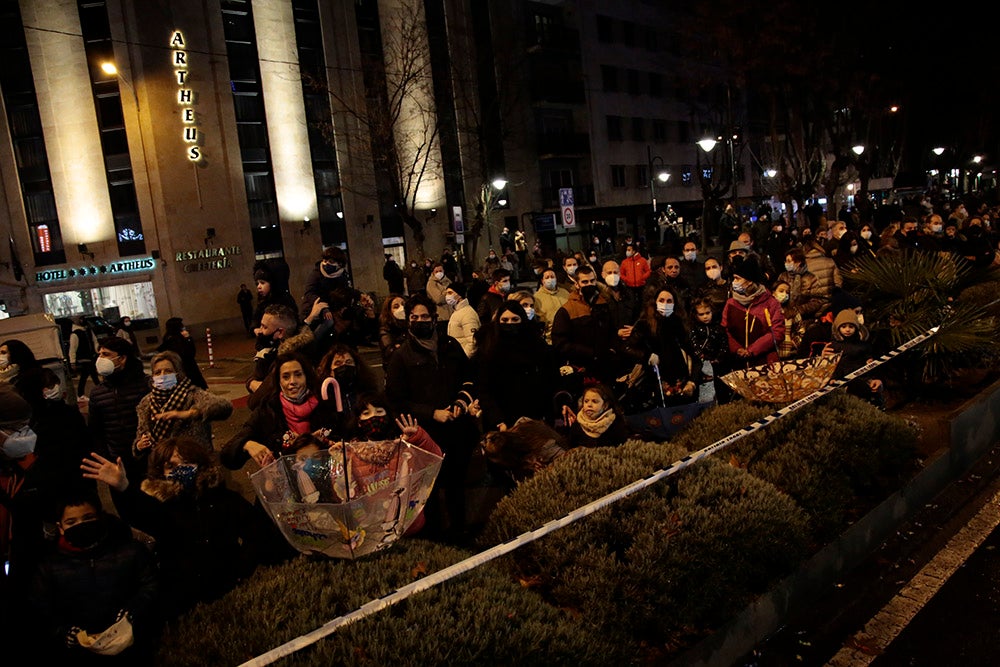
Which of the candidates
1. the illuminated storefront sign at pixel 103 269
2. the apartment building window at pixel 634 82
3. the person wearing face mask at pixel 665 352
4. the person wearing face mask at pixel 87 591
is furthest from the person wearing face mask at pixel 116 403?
the apartment building window at pixel 634 82

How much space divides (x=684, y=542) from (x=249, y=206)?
27.4m

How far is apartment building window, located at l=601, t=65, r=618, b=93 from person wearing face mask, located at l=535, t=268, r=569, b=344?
→ 38099mm

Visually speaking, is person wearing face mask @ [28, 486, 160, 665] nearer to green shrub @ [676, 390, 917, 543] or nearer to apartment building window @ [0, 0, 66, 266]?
green shrub @ [676, 390, 917, 543]

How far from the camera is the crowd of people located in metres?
3.31

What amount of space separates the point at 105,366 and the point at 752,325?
223 inches

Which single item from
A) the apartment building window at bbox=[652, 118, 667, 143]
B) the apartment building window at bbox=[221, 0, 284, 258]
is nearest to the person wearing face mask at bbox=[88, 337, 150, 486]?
the apartment building window at bbox=[221, 0, 284, 258]

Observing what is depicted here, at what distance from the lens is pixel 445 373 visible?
5.57m

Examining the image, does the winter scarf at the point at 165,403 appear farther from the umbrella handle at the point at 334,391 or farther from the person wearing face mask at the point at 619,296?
the person wearing face mask at the point at 619,296

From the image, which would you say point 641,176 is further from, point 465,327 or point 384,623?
point 384,623

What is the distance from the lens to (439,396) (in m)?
5.49

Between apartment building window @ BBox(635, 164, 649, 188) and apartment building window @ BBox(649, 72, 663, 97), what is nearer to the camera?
apartment building window @ BBox(635, 164, 649, 188)

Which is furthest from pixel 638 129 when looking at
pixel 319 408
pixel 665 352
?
pixel 319 408

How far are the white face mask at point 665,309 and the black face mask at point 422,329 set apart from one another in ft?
7.57

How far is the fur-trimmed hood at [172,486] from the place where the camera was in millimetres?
3852
